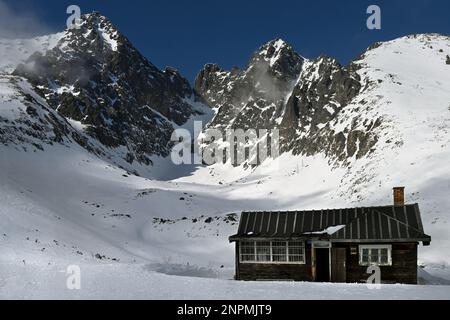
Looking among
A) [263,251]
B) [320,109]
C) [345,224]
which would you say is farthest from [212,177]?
[345,224]

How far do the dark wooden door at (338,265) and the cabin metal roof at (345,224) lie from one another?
695 mm

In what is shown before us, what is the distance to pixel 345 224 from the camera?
24812 mm

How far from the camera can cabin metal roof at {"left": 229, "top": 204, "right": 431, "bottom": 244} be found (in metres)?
23.2

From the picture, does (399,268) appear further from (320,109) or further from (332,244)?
A: (320,109)

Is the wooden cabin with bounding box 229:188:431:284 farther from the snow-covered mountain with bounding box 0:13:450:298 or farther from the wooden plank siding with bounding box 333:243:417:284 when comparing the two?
the snow-covered mountain with bounding box 0:13:450:298

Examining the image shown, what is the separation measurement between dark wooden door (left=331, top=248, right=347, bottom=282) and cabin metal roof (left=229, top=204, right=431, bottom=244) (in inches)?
27.3

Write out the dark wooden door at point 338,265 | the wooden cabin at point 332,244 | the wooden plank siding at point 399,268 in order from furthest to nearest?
1. the dark wooden door at point 338,265
2. the wooden cabin at point 332,244
3. the wooden plank siding at point 399,268

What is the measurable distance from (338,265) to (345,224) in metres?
2.19

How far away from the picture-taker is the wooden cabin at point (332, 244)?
23.1 metres

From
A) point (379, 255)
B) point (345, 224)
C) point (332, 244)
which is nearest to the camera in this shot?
point (379, 255)

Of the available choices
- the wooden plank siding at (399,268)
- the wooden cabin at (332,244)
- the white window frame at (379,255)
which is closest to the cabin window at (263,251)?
the wooden cabin at (332,244)

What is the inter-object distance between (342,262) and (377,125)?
194ft

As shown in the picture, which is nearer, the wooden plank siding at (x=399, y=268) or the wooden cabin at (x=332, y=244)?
the wooden plank siding at (x=399, y=268)

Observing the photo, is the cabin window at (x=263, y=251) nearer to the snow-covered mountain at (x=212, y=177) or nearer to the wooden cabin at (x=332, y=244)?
the wooden cabin at (x=332, y=244)
